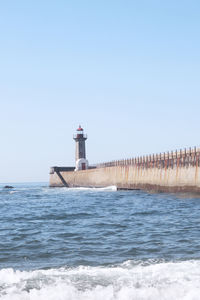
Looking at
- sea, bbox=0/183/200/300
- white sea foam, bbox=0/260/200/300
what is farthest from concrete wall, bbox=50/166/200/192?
white sea foam, bbox=0/260/200/300

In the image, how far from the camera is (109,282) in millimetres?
7016

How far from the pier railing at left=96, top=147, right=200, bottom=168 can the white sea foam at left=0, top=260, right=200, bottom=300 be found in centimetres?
2143

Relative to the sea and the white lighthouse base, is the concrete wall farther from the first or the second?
the sea

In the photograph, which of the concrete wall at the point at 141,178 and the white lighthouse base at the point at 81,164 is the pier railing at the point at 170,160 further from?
the white lighthouse base at the point at 81,164

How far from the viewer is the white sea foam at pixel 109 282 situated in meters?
6.36

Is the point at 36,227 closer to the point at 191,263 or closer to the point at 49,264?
the point at 49,264

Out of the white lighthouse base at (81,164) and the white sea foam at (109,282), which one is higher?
the white sea foam at (109,282)

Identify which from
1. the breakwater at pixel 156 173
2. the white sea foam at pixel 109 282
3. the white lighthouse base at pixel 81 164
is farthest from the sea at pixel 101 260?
the white lighthouse base at pixel 81 164

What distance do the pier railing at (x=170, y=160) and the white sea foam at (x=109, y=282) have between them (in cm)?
2143

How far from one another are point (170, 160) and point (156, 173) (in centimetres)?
315

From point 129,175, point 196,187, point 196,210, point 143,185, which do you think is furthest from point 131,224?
point 129,175

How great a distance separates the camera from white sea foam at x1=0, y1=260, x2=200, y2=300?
636 centimetres

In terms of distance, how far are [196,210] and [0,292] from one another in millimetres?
13233

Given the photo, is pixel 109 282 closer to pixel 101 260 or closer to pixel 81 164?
pixel 101 260
